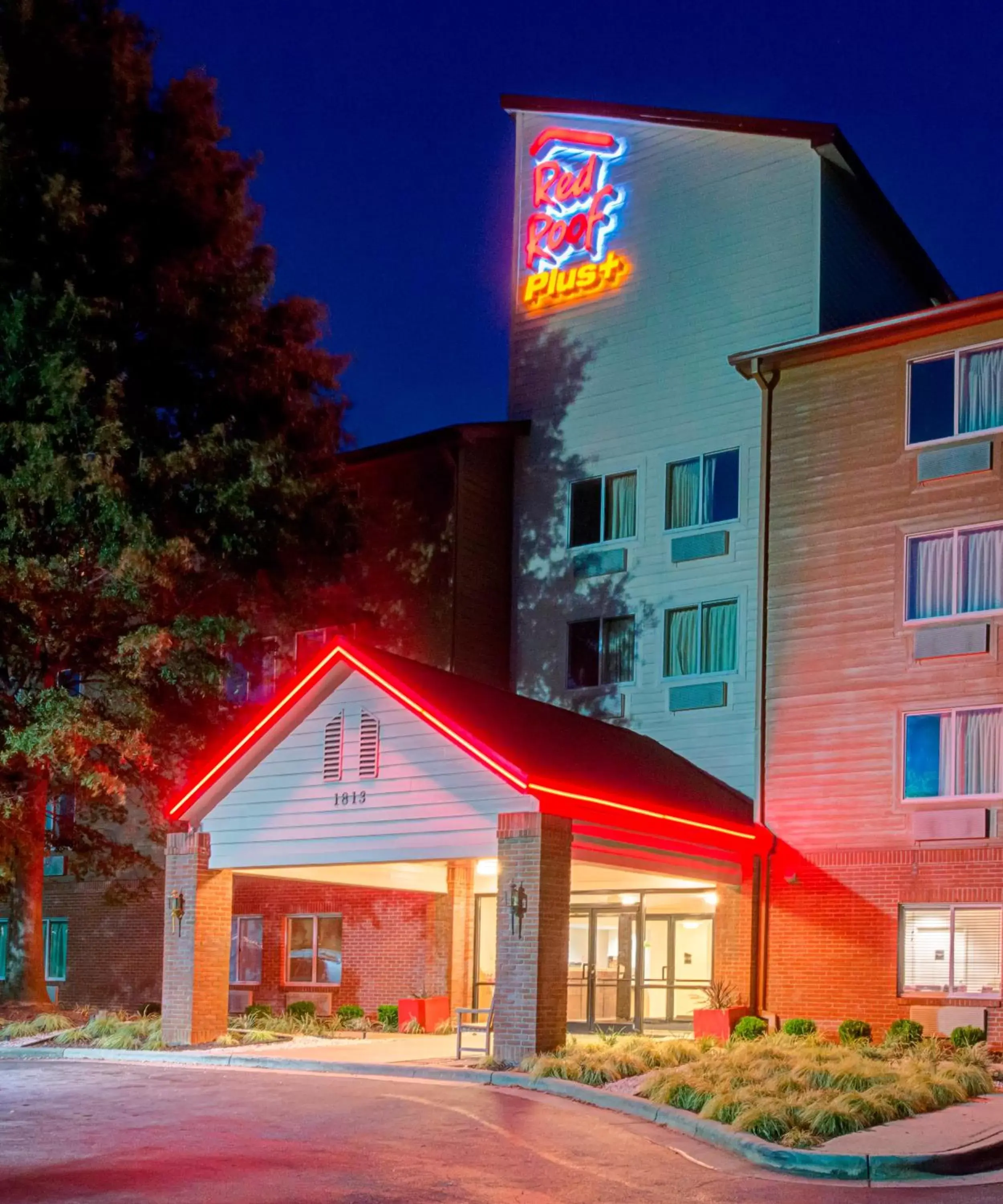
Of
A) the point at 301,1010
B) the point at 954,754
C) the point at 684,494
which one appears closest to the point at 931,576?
the point at 954,754

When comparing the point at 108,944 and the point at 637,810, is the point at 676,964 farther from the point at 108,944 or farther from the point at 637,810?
the point at 108,944

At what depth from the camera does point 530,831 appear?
19156mm

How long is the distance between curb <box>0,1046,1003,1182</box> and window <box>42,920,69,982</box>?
38.2 feet

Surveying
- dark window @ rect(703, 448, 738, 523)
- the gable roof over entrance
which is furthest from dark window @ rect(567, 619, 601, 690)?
the gable roof over entrance

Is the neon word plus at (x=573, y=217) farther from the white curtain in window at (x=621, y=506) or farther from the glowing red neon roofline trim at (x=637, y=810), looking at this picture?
the glowing red neon roofline trim at (x=637, y=810)

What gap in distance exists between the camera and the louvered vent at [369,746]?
69.8ft

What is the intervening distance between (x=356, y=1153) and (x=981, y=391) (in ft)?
52.7

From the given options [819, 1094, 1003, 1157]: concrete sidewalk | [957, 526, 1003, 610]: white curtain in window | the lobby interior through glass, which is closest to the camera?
[819, 1094, 1003, 1157]: concrete sidewalk

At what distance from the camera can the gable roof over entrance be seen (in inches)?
782

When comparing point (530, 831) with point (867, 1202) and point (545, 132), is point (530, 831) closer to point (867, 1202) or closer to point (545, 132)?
point (867, 1202)

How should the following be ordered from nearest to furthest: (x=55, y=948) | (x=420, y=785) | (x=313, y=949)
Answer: (x=420, y=785)
(x=313, y=949)
(x=55, y=948)

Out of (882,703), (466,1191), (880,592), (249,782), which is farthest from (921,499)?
(466,1191)

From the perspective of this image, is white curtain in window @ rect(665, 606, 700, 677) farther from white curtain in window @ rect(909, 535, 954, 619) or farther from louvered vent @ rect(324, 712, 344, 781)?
louvered vent @ rect(324, 712, 344, 781)

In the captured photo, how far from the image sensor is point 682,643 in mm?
26734
